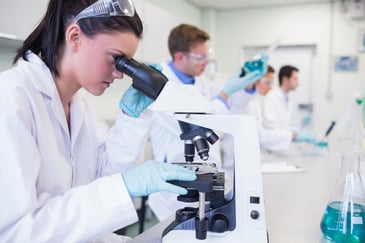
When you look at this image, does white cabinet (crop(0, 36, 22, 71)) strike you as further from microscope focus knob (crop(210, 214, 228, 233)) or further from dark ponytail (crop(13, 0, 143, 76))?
microscope focus knob (crop(210, 214, 228, 233))

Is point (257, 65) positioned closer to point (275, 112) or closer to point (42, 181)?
point (275, 112)

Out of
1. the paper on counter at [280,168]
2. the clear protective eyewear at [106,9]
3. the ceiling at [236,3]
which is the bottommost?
the paper on counter at [280,168]

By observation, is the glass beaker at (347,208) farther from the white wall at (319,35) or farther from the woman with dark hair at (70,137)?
the white wall at (319,35)

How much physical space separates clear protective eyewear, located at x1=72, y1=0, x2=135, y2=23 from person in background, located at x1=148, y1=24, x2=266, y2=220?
0.80 meters

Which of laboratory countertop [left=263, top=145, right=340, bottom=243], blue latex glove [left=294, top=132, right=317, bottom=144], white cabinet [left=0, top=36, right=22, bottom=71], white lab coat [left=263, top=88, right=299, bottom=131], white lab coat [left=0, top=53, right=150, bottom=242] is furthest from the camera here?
white lab coat [left=263, top=88, right=299, bottom=131]

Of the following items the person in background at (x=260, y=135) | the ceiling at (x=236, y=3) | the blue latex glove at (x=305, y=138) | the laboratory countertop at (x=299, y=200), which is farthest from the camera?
the ceiling at (x=236, y=3)

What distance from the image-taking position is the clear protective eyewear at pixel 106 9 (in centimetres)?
84

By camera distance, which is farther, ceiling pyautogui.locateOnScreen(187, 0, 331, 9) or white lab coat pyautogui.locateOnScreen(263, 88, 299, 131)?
ceiling pyautogui.locateOnScreen(187, 0, 331, 9)

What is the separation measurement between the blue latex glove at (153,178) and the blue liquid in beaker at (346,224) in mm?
395

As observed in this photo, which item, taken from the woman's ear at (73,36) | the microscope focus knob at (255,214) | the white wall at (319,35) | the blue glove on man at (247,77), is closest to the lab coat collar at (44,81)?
the woman's ear at (73,36)

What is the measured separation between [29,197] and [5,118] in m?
0.18

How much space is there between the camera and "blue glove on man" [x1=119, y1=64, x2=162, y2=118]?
1084 mm

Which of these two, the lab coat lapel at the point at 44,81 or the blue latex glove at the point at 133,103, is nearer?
the lab coat lapel at the point at 44,81

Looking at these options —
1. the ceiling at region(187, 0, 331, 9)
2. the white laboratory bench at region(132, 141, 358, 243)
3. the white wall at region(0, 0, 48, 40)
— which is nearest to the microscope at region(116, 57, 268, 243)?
the white laboratory bench at region(132, 141, 358, 243)
